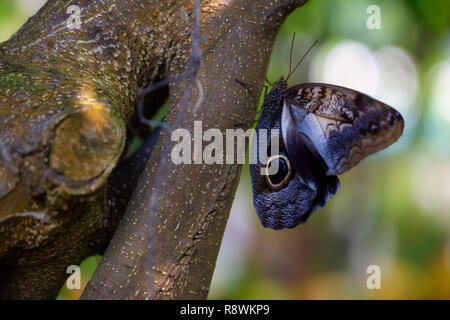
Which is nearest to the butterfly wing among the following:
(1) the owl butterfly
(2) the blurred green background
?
(1) the owl butterfly

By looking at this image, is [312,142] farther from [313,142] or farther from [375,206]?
[375,206]

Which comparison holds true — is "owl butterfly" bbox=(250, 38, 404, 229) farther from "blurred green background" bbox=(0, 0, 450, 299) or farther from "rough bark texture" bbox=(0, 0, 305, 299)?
"blurred green background" bbox=(0, 0, 450, 299)

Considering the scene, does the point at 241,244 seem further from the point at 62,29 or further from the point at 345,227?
the point at 62,29

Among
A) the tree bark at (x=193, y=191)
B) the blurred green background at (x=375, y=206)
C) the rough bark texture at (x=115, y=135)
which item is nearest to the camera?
the rough bark texture at (x=115, y=135)

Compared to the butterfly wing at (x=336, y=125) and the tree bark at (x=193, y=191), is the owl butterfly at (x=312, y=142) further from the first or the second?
the tree bark at (x=193, y=191)

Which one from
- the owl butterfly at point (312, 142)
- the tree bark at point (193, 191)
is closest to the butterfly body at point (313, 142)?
the owl butterfly at point (312, 142)

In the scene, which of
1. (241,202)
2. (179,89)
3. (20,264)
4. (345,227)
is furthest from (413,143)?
(20,264)
